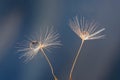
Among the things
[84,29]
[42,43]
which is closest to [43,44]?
[42,43]

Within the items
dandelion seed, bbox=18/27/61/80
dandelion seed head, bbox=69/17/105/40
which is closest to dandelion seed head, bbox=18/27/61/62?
Answer: dandelion seed, bbox=18/27/61/80

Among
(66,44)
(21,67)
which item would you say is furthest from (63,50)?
(21,67)

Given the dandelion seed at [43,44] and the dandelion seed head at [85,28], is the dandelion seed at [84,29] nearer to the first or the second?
the dandelion seed head at [85,28]

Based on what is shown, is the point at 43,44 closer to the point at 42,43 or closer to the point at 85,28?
the point at 42,43

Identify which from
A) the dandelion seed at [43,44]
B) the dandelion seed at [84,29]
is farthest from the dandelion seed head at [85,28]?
the dandelion seed at [43,44]

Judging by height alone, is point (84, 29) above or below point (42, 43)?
below

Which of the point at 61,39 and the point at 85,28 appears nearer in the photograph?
the point at 85,28

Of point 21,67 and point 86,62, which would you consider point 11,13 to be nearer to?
point 21,67
